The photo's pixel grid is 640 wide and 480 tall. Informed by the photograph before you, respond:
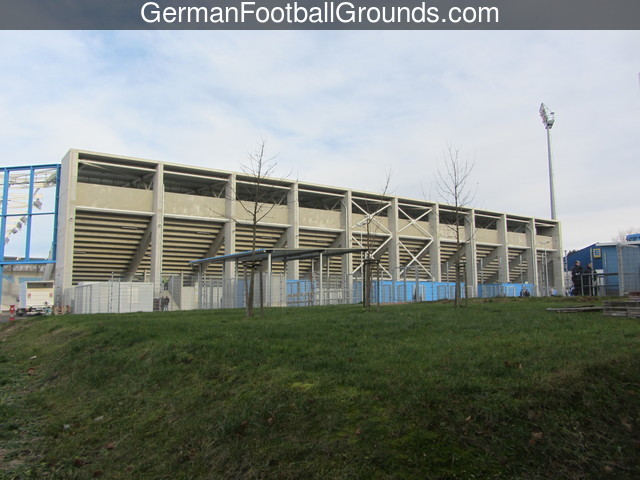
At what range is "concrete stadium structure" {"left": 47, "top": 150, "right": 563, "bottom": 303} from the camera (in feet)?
98.2

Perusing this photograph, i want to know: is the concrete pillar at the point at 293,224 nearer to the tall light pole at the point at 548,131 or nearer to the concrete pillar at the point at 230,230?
the concrete pillar at the point at 230,230

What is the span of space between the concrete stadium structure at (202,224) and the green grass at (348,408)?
16583 millimetres

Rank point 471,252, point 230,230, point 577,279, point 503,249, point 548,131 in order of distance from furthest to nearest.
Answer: point 548,131 < point 503,249 < point 471,252 < point 230,230 < point 577,279

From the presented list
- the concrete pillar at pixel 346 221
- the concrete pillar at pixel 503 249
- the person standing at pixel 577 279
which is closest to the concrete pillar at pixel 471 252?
the concrete pillar at pixel 503 249

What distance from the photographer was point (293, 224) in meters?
35.7

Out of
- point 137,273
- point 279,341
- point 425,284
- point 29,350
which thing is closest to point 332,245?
point 425,284

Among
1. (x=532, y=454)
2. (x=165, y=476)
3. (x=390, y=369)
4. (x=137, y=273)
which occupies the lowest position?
(x=165, y=476)

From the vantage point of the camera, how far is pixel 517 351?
21.5 ft

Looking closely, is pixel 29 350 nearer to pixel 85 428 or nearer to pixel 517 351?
pixel 85 428

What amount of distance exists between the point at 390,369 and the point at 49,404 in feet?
18.1

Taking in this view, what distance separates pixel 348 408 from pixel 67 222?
89.1ft

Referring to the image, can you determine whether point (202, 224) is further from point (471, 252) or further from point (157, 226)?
point (471, 252)

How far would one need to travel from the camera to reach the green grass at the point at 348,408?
14.0 feet

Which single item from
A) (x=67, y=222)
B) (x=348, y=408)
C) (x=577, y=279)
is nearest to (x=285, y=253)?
(x=67, y=222)
